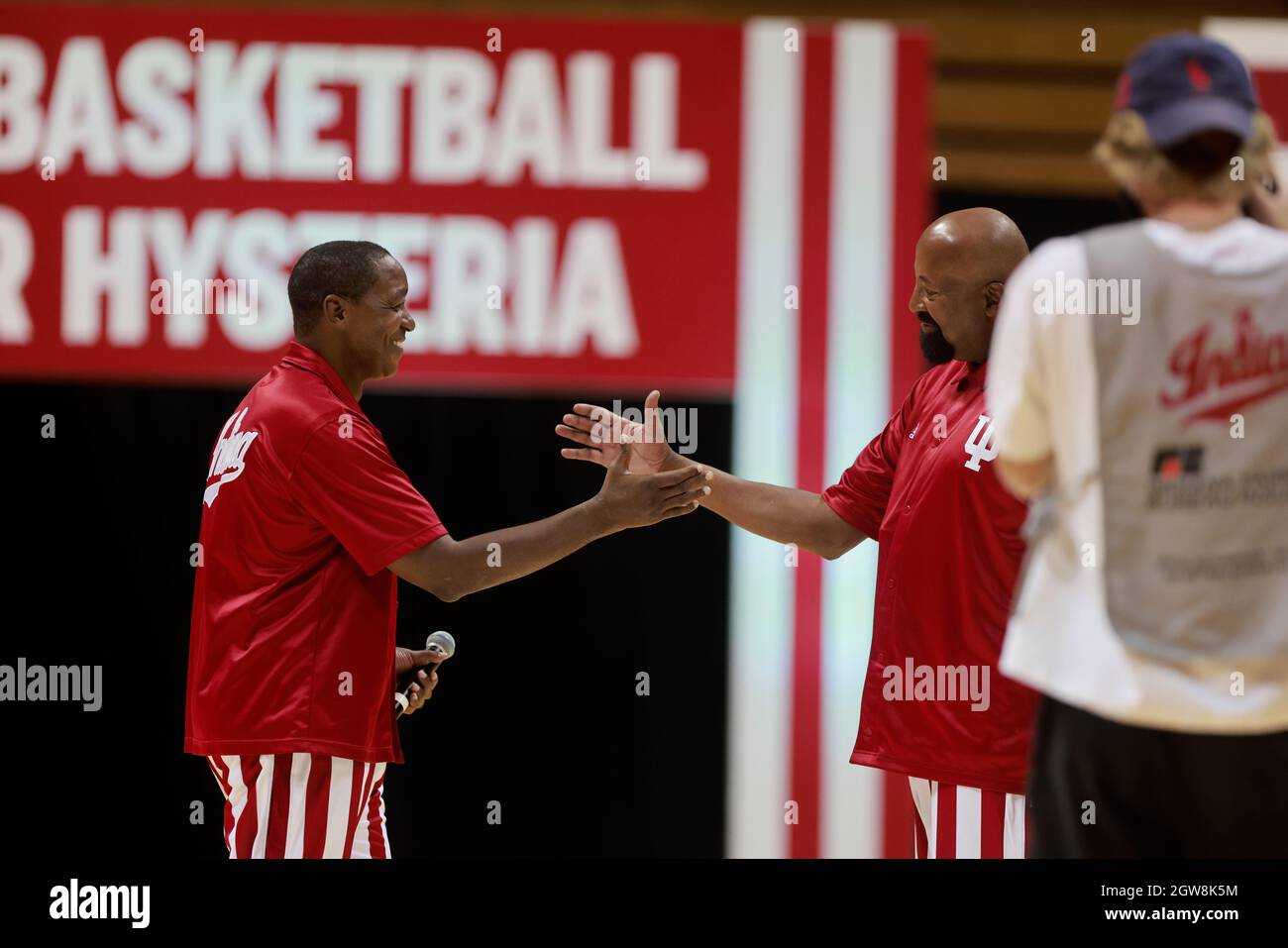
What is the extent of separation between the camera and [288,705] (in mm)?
3213

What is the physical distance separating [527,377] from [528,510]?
428 millimetres

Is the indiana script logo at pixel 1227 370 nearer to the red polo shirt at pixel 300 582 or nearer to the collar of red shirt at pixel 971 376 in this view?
the collar of red shirt at pixel 971 376

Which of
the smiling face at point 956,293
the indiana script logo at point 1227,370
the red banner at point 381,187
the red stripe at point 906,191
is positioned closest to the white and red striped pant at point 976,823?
the smiling face at point 956,293

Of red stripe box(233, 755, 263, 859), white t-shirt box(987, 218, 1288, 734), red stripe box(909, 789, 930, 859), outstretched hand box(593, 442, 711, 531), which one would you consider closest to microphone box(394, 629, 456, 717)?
red stripe box(233, 755, 263, 859)

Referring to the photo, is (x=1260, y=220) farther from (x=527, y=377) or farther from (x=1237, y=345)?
(x=527, y=377)

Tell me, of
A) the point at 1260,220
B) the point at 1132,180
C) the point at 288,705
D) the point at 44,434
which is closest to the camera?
the point at 1132,180

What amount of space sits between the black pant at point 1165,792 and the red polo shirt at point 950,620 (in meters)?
1.17

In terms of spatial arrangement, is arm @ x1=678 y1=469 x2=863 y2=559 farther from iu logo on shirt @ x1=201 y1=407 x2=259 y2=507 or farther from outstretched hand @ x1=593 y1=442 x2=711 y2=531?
iu logo on shirt @ x1=201 y1=407 x2=259 y2=507

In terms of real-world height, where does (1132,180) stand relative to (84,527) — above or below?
above

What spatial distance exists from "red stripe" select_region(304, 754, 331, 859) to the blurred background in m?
1.45

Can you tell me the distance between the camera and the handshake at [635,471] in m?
3.43

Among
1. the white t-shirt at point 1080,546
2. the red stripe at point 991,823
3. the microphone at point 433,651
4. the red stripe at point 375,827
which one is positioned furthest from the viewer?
the microphone at point 433,651

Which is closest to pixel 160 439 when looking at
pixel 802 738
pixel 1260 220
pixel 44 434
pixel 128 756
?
pixel 44 434

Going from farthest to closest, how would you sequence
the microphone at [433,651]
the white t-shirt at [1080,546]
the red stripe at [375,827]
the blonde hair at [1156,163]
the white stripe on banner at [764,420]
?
the white stripe on banner at [764,420], the microphone at [433,651], the red stripe at [375,827], the blonde hair at [1156,163], the white t-shirt at [1080,546]
